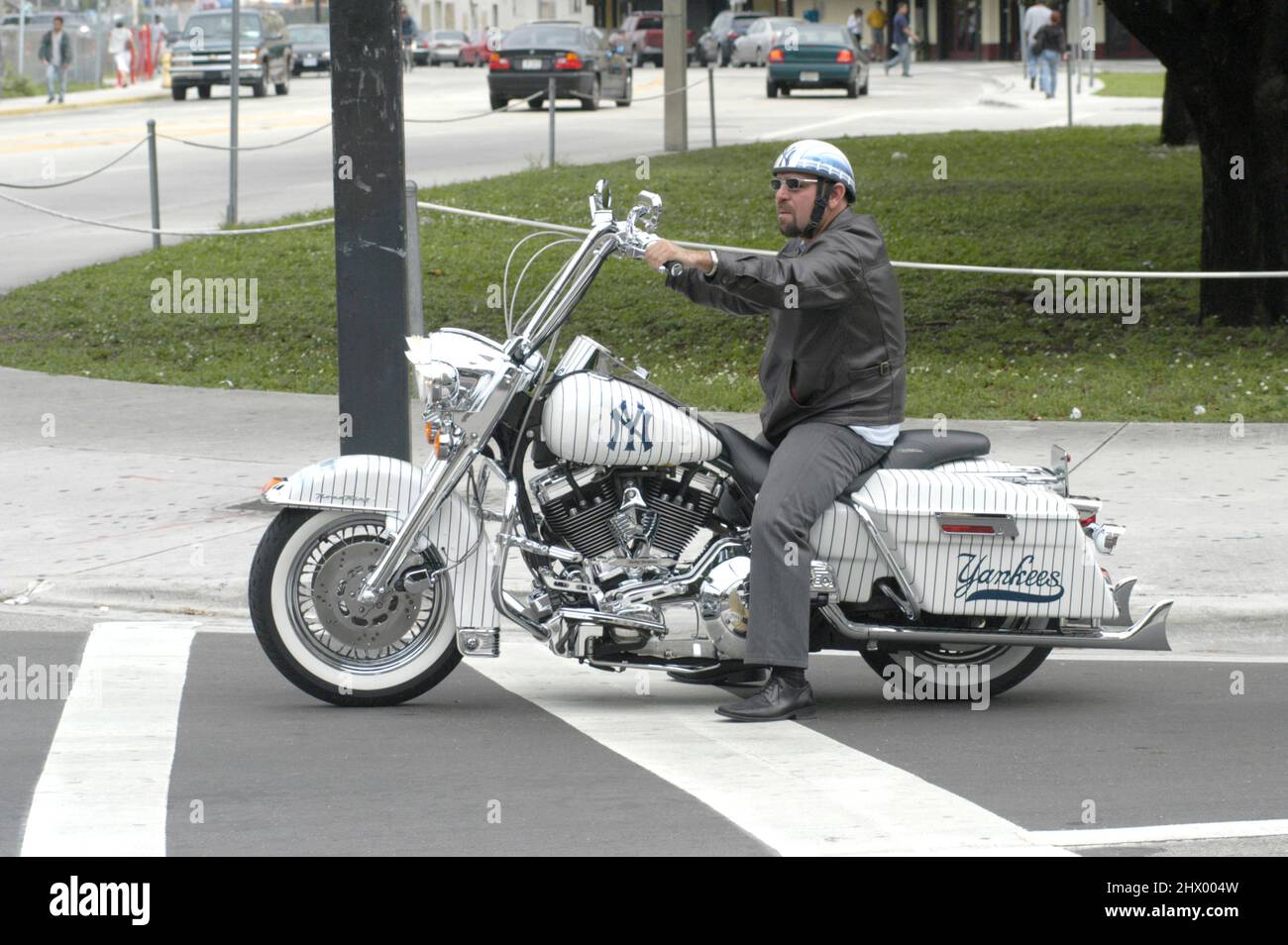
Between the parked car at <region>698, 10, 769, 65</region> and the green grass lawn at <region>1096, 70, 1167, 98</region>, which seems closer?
the green grass lawn at <region>1096, 70, 1167, 98</region>

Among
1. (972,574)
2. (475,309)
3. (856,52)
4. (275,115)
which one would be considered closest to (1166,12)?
(475,309)

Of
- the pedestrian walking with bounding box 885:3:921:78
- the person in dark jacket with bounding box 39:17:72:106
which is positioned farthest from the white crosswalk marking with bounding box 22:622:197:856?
the pedestrian walking with bounding box 885:3:921:78

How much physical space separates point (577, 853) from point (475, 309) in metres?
10.1

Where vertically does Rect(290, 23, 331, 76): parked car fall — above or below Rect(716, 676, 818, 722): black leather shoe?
above

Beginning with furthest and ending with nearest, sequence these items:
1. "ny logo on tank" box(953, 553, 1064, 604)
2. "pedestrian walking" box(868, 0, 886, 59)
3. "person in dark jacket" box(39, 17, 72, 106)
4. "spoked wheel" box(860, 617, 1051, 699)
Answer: "pedestrian walking" box(868, 0, 886, 59), "person in dark jacket" box(39, 17, 72, 106), "spoked wheel" box(860, 617, 1051, 699), "ny logo on tank" box(953, 553, 1064, 604)

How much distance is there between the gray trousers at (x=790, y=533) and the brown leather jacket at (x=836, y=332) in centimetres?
14

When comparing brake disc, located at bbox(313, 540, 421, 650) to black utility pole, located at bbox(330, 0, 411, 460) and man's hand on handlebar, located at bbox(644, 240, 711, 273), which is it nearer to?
man's hand on handlebar, located at bbox(644, 240, 711, 273)

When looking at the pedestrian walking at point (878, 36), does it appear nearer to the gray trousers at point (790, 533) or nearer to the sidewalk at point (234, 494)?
the sidewalk at point (234, 494)

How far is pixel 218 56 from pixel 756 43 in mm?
20609

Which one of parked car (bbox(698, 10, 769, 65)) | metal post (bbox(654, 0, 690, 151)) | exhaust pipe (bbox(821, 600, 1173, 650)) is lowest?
exhaust pipe (bbox(821, 600, 1173, 650))

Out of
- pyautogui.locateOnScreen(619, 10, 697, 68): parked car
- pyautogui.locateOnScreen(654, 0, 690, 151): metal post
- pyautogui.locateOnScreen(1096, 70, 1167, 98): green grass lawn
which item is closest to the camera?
pyautogui.locateOnScreen(654, 0, 690, 151): metal post

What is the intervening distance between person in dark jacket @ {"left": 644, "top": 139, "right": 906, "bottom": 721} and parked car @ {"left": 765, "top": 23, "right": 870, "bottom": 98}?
36.3m

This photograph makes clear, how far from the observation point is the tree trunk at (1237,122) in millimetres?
13844

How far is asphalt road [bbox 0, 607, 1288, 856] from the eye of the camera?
5312mm
